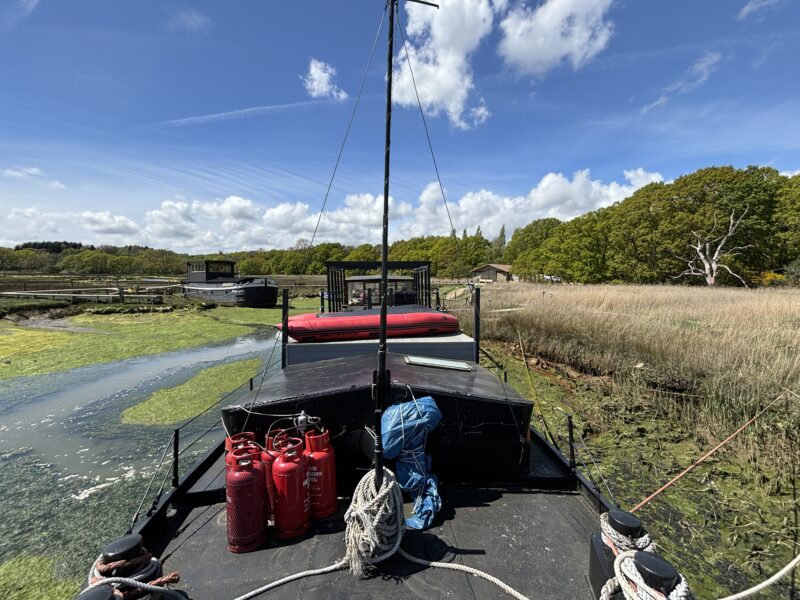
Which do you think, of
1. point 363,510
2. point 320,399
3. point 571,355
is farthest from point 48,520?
point 571,355

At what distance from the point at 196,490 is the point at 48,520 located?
8.95ft

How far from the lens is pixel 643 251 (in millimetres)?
35812

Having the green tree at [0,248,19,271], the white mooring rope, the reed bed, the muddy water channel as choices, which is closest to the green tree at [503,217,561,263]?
the reed bed

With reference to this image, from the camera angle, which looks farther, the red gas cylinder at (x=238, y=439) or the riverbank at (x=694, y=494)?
the riverbank at (x=694, y=494)

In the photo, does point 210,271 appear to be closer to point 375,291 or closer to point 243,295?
point 243,295

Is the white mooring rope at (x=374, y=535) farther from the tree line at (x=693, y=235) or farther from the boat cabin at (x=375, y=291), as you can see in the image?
the tree line at (x=693, y=235)

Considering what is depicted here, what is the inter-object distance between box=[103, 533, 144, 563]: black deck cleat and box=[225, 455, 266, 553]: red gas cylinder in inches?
30.1

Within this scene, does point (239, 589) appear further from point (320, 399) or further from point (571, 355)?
point (571, 355)

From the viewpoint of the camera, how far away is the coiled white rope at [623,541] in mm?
2047

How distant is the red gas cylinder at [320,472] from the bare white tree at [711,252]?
36692 mm

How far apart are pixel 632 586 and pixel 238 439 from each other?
2.95 meters

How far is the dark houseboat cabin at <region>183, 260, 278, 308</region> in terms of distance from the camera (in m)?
28.8

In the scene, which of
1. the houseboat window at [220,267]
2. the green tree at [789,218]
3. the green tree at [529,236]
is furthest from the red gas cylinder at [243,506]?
the green tree at [529,236]

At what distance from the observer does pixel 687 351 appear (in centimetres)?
870
